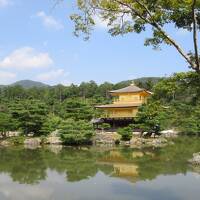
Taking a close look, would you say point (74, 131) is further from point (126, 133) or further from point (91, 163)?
point (91, 163)

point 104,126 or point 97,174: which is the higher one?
point 104,126

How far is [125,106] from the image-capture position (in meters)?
32.8

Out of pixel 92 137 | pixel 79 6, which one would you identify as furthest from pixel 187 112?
pixel 92 137

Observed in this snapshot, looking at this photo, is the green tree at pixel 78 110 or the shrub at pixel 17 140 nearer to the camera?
the shrub at pixel 17 140

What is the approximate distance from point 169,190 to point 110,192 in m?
2.00

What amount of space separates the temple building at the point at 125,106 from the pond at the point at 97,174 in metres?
8.07

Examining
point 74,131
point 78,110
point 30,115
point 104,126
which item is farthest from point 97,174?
point 104,126

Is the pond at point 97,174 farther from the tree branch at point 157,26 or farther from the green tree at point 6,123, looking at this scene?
the tree branch at point 157,26

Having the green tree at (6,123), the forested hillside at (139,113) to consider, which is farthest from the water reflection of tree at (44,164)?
the forested hillside at (139,113)

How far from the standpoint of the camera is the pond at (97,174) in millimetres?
Answer: 12227

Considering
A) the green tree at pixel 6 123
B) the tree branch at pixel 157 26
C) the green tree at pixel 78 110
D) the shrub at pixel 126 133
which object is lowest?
the shrub at pixel 126 133

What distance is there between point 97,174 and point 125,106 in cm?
1694

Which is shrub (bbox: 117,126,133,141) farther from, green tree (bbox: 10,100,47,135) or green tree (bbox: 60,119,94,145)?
green tree (bbox: 10,100,47,135)

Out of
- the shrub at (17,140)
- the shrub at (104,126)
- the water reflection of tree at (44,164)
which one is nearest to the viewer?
the water reflection of tree at (44,164)
